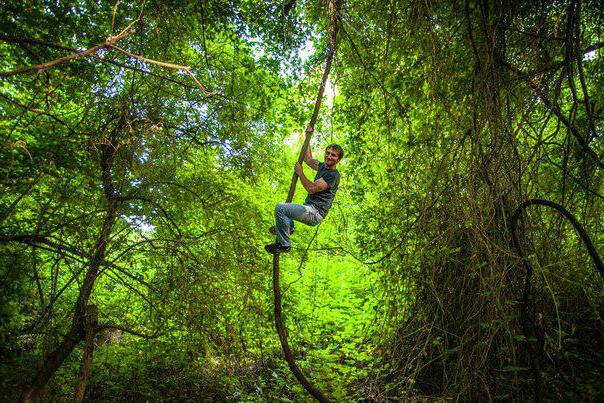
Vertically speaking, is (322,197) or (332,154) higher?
(332,154)

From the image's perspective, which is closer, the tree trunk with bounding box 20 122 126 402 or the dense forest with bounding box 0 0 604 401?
the dense forest with bounding box 0 0 604 401

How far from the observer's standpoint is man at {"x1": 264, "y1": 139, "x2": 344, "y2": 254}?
389cm

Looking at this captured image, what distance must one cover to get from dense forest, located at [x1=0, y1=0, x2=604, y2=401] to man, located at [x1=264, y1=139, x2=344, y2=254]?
428 mm

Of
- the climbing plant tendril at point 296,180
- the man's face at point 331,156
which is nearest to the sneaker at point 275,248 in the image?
the climbing plant tendril at point 296,180

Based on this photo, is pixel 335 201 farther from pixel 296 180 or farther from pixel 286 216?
pixel 296 180

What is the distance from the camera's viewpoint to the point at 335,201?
478cm

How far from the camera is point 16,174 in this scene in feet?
16.2

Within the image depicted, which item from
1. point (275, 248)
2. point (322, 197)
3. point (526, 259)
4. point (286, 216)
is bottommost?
point (526, 259)

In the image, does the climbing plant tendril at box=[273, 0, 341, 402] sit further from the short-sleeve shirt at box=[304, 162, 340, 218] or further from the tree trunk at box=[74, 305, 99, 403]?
the tree trunk at box=[74, 305, 99, 403]

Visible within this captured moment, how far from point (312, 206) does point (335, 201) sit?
794 mm

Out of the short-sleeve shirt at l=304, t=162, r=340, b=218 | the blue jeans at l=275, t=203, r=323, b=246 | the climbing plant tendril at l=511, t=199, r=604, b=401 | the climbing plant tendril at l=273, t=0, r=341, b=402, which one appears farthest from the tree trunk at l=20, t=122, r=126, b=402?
the climbing plant tendril at l=511, t=199, r=604, b=401

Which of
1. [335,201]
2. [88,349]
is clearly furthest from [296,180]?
[88,349]

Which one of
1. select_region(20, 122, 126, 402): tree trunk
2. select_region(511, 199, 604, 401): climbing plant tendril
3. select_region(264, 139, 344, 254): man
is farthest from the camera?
select_region(20, 122, 126, 402): tree trunk

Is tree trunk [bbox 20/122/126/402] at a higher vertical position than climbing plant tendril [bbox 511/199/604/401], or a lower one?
higher
